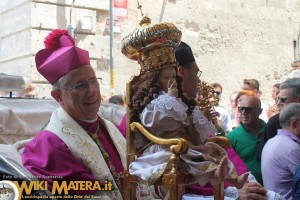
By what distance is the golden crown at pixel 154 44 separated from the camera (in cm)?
283

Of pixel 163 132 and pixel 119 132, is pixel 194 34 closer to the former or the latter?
pixel 119 132

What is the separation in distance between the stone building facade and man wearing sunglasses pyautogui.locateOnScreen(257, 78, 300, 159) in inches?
157

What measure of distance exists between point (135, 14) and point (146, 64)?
569 centimetres

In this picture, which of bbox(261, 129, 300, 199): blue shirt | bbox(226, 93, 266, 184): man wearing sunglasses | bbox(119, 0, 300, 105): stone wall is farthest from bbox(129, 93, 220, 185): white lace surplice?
bbox(119, 0, 300, 105): stone wall

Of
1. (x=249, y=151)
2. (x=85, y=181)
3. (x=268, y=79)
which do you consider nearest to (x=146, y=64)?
(x=85, y=181)

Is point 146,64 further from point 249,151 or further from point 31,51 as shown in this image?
point 31,51

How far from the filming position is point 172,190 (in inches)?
101

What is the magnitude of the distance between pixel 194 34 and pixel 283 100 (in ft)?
15.2

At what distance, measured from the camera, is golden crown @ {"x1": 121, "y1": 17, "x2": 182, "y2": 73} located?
283 centimetres

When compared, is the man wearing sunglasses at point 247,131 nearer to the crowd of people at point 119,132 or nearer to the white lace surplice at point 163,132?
the crowd of people at point 119,132

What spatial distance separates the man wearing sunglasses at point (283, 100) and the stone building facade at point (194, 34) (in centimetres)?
398

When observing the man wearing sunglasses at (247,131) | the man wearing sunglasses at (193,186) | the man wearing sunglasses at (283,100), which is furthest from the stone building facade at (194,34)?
the man wearing sunglasses at (193,186)

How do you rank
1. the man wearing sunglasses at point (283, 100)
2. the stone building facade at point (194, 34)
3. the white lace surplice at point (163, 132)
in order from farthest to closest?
the stone building facade at point (194, 34) < the man wearing sunglasses at point (283, 100) < the white lace surplice at point (163, 132)

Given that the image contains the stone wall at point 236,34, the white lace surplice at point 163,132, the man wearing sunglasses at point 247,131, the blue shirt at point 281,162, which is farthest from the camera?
the stone wall at point 236,34
